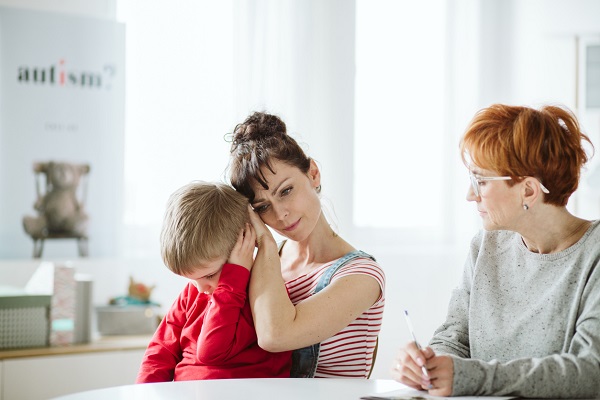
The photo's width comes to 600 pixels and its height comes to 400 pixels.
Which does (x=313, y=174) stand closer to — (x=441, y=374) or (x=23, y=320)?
(x=441, y=374)

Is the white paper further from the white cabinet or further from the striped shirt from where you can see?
the white cabinet

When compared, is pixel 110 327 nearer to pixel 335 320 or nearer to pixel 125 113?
pixel 125 113

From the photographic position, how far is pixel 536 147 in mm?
1553

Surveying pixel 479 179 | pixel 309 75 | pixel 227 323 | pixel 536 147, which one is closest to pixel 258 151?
pixel 227 323

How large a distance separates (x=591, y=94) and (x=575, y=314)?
2868 mm

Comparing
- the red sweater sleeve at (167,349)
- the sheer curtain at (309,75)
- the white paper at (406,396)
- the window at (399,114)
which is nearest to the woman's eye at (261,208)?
the red sweater sleeve at (167,349)

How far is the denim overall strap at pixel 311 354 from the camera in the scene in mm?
1762

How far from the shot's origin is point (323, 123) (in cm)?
374

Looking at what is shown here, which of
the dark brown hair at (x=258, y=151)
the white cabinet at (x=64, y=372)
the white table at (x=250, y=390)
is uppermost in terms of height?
the dark brown hair at (x=258, y=151)

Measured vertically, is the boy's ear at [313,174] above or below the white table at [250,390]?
above

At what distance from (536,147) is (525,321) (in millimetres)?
354

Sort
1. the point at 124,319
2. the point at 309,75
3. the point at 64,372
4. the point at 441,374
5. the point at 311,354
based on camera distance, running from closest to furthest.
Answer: the point at 441,374 → the point at 311,354 → the point at 64,372 → the point at 124,319 → the point at 309,75

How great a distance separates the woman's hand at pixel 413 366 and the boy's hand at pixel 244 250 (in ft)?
1.42

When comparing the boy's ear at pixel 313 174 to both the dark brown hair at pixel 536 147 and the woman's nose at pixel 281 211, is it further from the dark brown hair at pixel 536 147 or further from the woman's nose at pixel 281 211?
the dark brown hair at pixel 536 147
